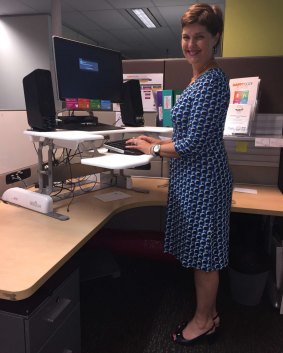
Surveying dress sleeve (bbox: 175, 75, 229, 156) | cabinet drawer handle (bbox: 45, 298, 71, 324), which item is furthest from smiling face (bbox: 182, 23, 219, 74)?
cabinet drawer handle (bbox: 45, 298, 71, 324)

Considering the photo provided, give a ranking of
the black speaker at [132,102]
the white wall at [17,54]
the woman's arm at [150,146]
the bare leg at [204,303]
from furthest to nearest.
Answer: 1. the white wall at [17,54]
2. the black speaker at [132,102]
3. the bare leg at [204,303]
4. the woman's arm at [150,146]

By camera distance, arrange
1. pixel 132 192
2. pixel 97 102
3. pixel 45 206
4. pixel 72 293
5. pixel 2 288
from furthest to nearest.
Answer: pixel 132 192 < pixel 97 102 < pixel 45 206 < pixel 72 293 < pixel 2 288

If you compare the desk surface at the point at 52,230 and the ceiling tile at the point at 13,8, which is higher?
the ceiling tile at the point at 13,8

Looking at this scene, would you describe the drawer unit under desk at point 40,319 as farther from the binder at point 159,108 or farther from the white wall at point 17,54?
the white wall at point 17,54

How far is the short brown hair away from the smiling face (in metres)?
0.02

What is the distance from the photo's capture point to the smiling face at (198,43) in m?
1.34

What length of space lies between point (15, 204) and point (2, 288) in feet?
2.48

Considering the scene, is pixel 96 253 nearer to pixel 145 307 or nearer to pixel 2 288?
pixel 145 307

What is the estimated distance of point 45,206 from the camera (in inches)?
58.3

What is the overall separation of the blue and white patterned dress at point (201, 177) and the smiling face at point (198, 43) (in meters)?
0.09

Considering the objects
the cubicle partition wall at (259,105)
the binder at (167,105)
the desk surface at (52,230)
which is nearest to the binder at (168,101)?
the binder at (167,105)

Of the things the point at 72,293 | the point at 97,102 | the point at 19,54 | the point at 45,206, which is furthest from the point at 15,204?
the point at 19,54

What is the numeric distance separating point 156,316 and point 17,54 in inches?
177

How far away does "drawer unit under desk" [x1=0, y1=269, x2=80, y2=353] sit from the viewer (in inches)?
39.2
